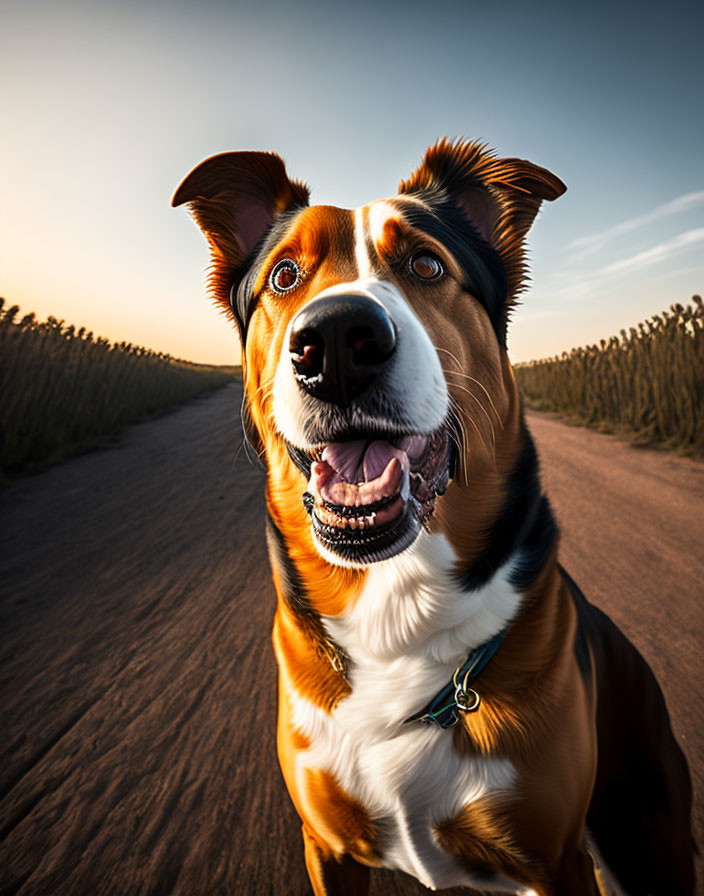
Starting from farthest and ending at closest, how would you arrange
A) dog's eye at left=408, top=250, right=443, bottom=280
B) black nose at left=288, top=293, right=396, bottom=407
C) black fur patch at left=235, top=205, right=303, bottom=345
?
black fur patch at left=235, top=205, right=303, bottom=345, dog's eye at left=408, top=250, right=443, bottom=280, black nose at left=288, top=293, right=396, bottom=407

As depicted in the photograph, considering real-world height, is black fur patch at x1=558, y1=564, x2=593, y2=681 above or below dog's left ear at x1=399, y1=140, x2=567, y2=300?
below

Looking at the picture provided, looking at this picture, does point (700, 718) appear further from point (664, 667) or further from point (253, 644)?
point (253, 644)

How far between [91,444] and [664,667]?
845 centimetres

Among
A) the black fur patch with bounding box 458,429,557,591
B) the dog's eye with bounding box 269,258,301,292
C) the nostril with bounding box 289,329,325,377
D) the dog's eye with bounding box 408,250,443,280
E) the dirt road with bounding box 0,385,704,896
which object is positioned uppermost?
the dog's eye with bounding box 408,250,443,280

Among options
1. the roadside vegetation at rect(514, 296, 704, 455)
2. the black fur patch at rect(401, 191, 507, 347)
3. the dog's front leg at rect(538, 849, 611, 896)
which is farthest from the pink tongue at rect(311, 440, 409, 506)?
the roadside vegetation at rect(514, 296, 704, 455)

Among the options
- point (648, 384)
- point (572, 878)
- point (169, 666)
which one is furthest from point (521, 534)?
point (648, 384)

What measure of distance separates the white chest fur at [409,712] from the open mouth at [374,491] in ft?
0.64

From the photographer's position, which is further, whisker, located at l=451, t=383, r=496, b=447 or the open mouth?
whisker, located at l=451, t=383, r=496, b=447

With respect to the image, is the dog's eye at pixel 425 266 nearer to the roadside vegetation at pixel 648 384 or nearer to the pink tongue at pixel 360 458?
the pink tongue at pixel 360 458

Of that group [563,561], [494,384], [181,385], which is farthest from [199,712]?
[181,385]

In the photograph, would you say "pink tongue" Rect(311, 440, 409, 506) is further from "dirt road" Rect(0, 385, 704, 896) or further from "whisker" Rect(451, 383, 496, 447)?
"dirt road" Rect(0, 385, 704, 896)

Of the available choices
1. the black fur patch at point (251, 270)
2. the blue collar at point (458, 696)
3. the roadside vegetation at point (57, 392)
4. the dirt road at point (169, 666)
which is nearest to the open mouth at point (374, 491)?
the blue collar at point (458, 696)

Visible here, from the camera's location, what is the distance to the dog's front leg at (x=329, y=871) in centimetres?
148

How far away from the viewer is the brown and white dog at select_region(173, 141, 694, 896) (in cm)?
129
